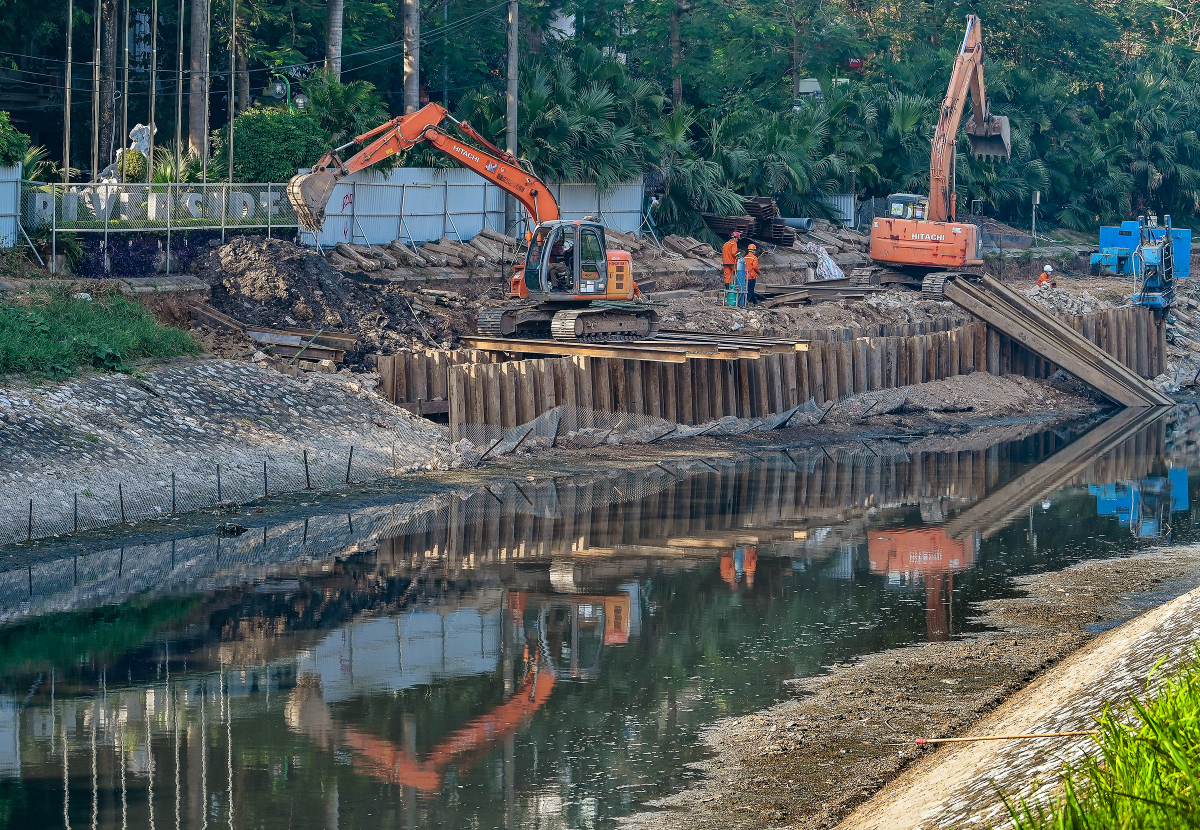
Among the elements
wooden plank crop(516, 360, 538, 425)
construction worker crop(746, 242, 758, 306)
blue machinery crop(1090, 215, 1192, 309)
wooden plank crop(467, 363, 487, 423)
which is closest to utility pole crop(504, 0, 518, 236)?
construction worker crop(746, 242, 758, 306)

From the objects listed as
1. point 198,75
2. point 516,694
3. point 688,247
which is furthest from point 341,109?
point 516,694

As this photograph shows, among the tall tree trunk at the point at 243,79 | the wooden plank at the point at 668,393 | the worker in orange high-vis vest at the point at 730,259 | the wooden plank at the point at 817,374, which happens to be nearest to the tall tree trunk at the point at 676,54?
the tall tree trunk at the point at 243,79

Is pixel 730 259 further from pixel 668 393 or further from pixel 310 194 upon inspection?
pixel 310 194

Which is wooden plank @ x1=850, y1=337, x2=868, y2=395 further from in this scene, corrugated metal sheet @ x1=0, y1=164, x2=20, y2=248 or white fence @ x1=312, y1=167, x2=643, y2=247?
corrugated metal sheet @ x1=0, y1=164, x2=20, y2=248

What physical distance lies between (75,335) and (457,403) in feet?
23.3

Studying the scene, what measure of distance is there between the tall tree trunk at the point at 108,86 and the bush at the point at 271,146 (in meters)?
5.33

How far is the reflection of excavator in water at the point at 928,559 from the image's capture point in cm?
1961

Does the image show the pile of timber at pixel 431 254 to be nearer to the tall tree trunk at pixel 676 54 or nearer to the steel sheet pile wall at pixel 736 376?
the steel sheet pile wall at pixel 736 376

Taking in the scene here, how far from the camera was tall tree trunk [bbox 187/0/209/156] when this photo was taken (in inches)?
1577

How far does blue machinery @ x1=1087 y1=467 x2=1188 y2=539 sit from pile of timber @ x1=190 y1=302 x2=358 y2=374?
14980 mm

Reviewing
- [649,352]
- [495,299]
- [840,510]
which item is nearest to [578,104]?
[495,299]

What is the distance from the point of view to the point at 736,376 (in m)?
32.7

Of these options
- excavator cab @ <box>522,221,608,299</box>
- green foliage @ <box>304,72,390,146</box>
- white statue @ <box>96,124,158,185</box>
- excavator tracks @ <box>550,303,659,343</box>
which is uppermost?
green foliage @ <box>304,72,390,146</box>

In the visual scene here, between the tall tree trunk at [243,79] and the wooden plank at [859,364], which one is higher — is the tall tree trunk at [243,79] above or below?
above
